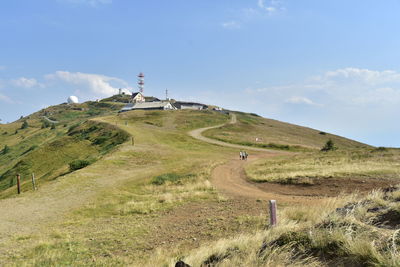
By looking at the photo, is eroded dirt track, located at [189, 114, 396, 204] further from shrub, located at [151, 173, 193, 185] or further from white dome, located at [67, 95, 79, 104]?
white dome, located at [67, 95, 79, 104]

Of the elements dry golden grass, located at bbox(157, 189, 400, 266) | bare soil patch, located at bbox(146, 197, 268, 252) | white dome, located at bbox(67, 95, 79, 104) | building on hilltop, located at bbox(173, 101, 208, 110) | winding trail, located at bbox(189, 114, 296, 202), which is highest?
white dome, located at bbox(67, 95, 79, 104)

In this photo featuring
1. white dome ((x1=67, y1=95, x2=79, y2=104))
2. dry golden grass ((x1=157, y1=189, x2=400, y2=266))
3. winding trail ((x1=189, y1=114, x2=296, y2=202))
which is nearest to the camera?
dry golden grass ((x1=157, y1=189, x2=400, y2=266))

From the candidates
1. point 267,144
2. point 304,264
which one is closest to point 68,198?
point 304,264

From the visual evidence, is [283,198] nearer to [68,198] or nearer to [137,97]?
[68,198]

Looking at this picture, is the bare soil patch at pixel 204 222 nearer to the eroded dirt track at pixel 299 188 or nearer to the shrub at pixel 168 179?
the eroded dirt track at pixel 299 188

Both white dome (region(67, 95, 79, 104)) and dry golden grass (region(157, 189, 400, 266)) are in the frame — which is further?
white dome (region(67, 95, 79, 104))

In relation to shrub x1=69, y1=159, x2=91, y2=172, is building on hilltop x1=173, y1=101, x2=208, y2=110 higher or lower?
higher

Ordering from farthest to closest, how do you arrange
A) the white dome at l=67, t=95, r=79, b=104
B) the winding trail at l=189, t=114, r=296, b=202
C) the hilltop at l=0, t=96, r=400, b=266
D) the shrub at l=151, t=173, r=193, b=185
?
the white dome at l=67, t=95, r=79, b=104 < the shrub at l=151, t=173, r=193, b=185 < the winding trail at l=189, t=114, r=296, b=202 < the hilltop at l=0, t=96, r=400, b=266

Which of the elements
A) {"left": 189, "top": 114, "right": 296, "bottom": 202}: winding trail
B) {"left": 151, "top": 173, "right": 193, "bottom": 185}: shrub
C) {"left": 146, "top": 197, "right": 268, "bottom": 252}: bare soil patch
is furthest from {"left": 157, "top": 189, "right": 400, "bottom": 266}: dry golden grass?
{"left": 151, "top": 173, "right": 193, "bottom": 185}: shrub

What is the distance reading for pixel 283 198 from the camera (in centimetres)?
1366

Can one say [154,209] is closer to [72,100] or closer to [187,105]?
[187,105]

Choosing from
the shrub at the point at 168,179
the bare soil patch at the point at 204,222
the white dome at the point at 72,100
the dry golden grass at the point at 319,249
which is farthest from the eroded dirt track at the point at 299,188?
the white dome at the point at 72,100

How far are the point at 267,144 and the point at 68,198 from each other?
3781cm

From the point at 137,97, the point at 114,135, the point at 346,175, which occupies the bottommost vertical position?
the point at 346,175
